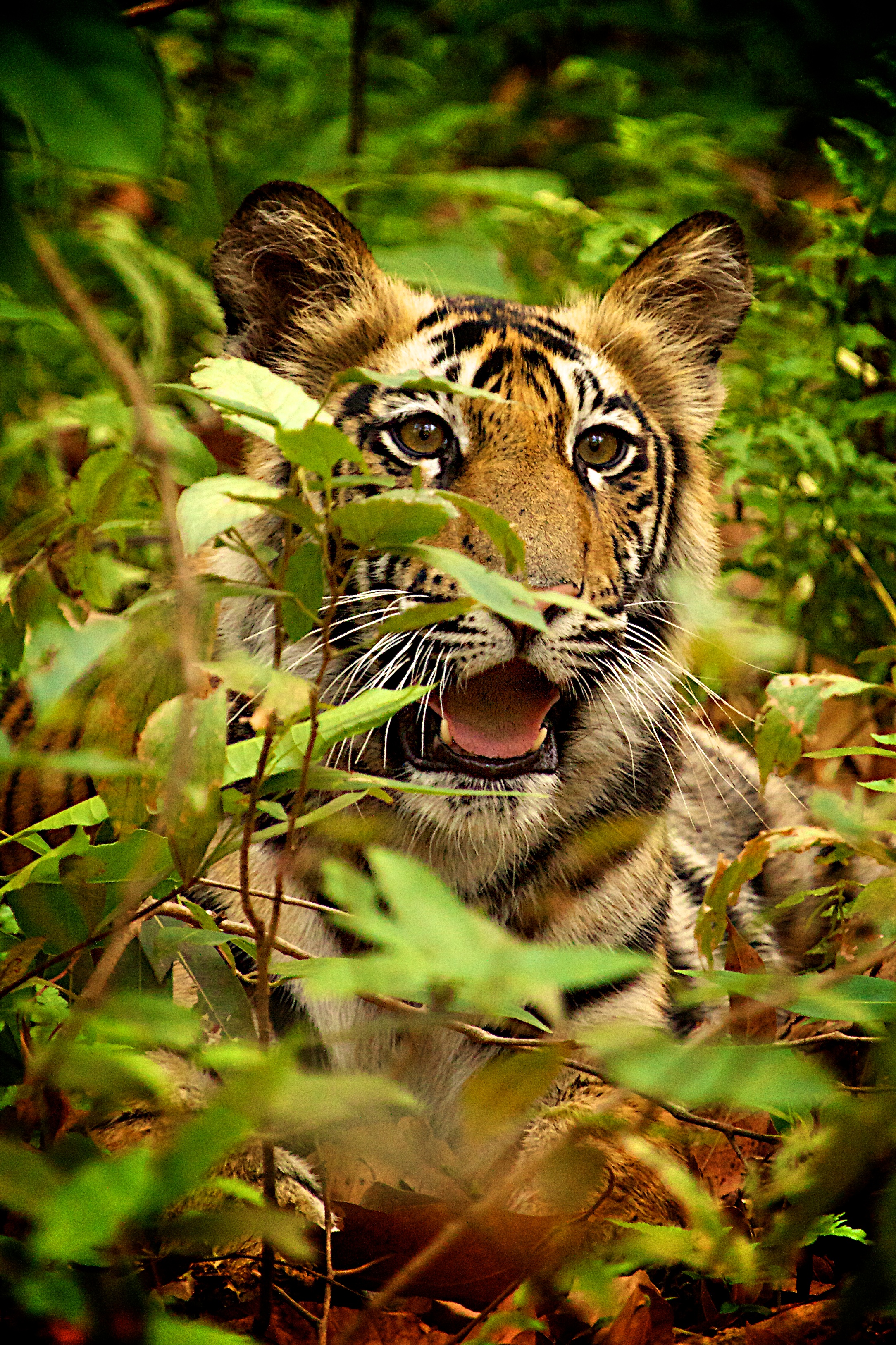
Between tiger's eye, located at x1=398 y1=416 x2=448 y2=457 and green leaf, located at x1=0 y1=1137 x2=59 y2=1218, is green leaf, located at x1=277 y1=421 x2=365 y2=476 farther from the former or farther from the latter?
tiger's eye, located at x1=398 y1=416 x2=448 y2=457

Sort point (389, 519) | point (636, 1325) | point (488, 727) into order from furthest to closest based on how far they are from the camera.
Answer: point (488, 727) → point (636, 1325) → point (389, 519)

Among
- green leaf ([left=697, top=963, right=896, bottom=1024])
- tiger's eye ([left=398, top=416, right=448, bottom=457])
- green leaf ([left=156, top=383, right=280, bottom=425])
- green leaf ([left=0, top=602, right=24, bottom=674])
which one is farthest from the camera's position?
tiger's eye ([left=398, top=416, right=448, bottom=457])

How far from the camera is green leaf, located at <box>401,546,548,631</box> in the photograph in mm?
898

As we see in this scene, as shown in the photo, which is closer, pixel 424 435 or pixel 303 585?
pixel 303 585

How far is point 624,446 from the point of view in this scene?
2434 millimetres

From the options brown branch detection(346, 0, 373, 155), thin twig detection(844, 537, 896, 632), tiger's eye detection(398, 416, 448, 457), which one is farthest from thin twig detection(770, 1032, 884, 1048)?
brown branch detection(346, 0, 373, 155)

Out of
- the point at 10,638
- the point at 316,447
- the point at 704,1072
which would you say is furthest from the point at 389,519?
the point at 10,638

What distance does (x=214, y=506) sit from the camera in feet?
3.08

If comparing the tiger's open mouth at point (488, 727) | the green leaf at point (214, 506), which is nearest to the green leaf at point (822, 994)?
the green leaf at point (214, 506)

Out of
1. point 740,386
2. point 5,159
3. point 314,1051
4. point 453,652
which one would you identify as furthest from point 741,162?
point 5,159

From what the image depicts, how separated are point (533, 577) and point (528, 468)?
28 centimetres

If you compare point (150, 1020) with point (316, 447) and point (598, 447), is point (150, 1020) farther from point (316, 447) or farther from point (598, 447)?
point (598, 447)

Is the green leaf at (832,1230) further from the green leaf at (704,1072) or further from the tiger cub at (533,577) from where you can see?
the green leaf at (704,1072)

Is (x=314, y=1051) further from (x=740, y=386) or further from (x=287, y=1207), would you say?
(x=740, y=386)
